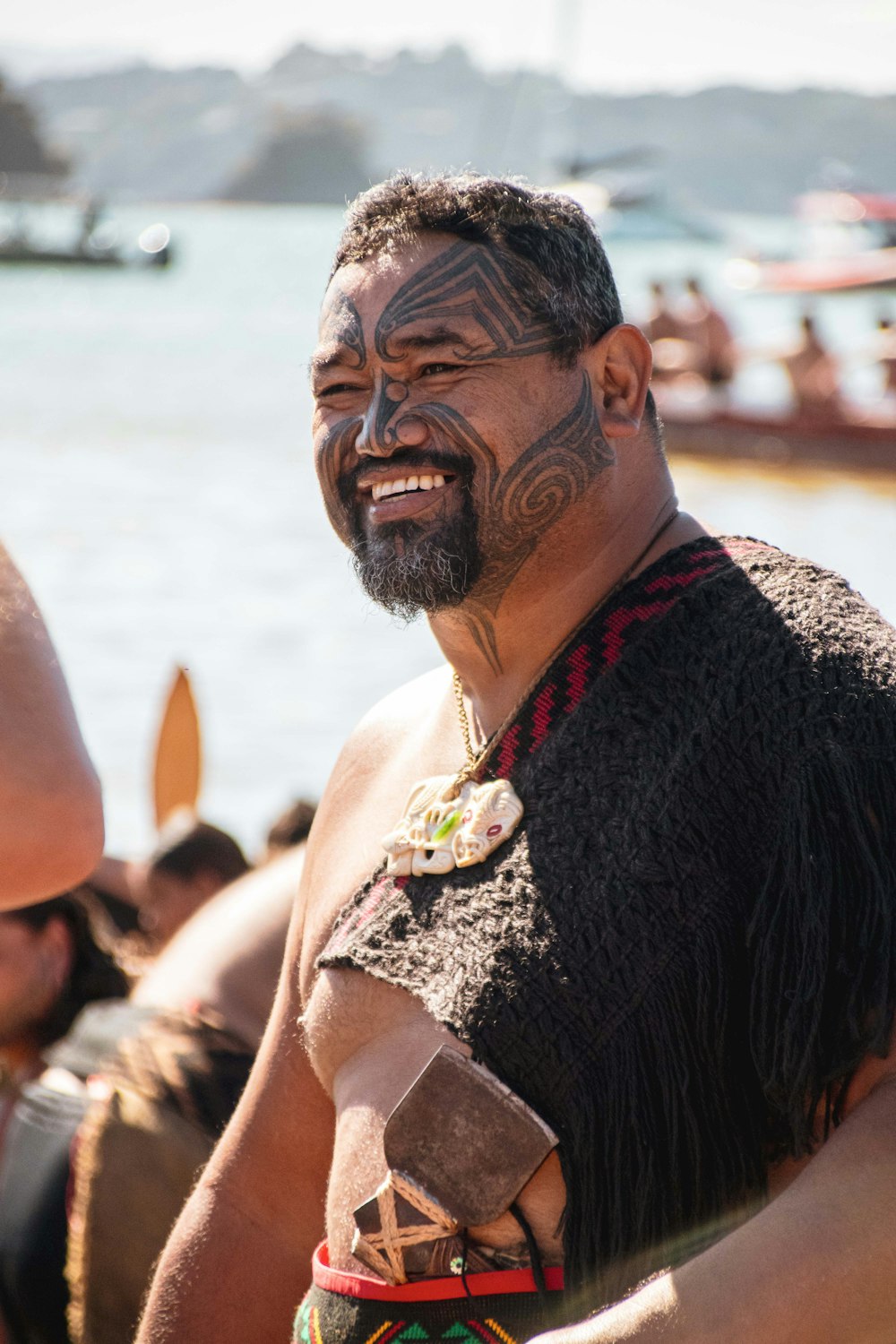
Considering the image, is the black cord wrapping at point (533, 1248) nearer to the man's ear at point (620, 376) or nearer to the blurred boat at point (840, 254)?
the man's ear at point (620, 376)

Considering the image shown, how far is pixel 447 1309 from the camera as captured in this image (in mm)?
1634

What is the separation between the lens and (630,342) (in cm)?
190

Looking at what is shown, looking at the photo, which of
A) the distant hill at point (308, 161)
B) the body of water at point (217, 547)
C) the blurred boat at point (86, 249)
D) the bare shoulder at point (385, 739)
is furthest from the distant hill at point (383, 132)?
the bare shoulder at point (385, 739)

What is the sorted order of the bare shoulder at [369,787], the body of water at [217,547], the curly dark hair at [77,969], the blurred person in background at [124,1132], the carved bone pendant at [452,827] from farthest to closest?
the body of water at [217,547] < the curly dark hair at [77,969] < the blurred person in background at [124,1132] < the bare shoulder at [369,787] < the carved bone pendant at [452,827]

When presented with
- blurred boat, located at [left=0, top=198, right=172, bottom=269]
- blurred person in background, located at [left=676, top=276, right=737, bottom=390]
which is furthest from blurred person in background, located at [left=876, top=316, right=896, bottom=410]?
blurred boat, located at [left=0, top=198, right=172, bottom=269]

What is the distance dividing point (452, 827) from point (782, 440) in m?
17.4

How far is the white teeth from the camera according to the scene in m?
1.85

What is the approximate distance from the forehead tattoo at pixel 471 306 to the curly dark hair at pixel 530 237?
0.05ft

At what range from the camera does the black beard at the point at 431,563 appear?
1834mm

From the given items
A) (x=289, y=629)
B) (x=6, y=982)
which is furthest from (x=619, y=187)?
(x=6, y=982)

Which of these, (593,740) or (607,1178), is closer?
(607,1178)

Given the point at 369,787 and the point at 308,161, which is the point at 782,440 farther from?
the point at 308,161

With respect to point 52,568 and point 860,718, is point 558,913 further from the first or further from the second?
point 52,568

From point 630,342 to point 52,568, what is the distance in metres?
16.8
